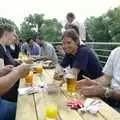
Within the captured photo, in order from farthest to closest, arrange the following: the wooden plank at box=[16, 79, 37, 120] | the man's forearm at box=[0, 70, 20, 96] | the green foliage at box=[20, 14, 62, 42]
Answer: the green foliage at box=[20, 14, 62, 42]
the man's forearm at box=[0, 70, 20, 96]
the wooden plank at box=[16, 79, 37, 120]

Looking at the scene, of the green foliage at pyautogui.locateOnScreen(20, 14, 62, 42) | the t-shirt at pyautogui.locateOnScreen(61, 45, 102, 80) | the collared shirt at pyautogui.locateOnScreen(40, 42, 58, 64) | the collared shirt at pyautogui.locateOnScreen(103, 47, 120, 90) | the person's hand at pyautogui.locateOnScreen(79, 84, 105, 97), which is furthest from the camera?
the green foliage at pyautogui.locateOnScreen(20, 14, 62, 42)

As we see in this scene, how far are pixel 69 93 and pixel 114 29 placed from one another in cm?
3372

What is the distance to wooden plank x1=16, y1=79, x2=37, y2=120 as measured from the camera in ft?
5.53

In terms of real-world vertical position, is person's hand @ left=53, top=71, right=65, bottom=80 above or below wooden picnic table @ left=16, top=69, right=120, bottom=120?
above

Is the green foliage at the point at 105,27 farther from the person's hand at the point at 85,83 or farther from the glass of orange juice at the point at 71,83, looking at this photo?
the glass of orange juice at the point at 71,83

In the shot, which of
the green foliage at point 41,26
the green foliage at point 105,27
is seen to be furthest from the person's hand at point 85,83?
the green foliage at point 41,26

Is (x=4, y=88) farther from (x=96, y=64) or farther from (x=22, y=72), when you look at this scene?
(x=96, y=64)

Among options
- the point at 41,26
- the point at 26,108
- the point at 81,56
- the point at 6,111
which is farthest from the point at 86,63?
the point at 41,26

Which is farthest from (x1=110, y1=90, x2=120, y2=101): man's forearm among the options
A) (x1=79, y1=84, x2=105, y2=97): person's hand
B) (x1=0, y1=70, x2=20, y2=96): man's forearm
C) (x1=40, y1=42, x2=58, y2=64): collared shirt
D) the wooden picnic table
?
(x1=40, y1=42, x2=58, y2=64): collared shirt

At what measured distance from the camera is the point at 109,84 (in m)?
2.72

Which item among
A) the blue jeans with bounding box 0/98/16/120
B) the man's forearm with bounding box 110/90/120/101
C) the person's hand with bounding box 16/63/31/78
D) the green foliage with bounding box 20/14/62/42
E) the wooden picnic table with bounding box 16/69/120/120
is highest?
the green foliage with bounding box 20/14/62/42

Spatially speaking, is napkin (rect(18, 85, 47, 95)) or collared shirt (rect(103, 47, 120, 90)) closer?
napkin (rect(18, 85, 47, 95))

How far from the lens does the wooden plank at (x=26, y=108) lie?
1686 millimetres

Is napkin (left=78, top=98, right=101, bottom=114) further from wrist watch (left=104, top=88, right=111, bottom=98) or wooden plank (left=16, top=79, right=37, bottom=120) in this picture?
wrist watch (left=104, top=88, right=111, bottom=98)
